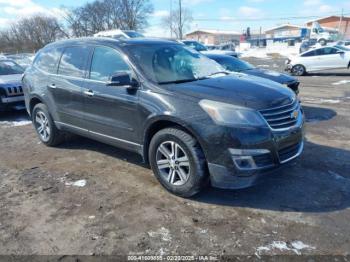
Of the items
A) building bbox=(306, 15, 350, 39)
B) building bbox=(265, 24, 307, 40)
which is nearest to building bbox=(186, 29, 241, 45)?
building bbox=(265, 24, 307, 40)

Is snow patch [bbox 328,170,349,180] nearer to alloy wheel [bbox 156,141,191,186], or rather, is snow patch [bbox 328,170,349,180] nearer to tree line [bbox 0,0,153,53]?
alloy wheel [bbox 156,141,191,186]

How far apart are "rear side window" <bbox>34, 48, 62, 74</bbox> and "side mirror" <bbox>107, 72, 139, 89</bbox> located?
188cm

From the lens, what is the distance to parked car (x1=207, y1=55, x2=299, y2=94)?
767 centimetres

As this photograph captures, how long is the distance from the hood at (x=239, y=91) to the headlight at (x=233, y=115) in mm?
65

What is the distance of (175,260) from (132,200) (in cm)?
123

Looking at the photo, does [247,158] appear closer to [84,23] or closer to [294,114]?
[294,114]

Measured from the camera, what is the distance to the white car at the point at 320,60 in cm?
1711

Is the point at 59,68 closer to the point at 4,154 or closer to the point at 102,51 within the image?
the point at 102,51

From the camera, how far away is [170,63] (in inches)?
175

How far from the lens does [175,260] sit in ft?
9.26

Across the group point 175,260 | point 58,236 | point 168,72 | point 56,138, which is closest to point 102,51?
point 168,72

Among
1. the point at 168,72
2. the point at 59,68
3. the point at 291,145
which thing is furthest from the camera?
the point at 59,68

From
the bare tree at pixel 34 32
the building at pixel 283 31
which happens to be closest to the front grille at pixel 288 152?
the bare tree at pixel 34 32

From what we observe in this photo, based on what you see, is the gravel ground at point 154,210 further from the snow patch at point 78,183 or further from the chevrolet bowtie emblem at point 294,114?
the chevrolet bowtie emblem at point 294,114
